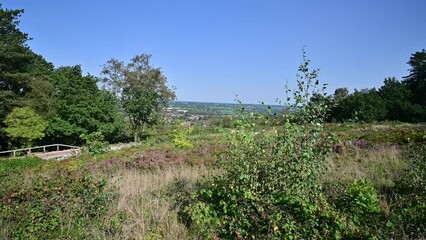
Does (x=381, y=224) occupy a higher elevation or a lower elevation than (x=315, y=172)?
lower

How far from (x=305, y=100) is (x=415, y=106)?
4325 cm

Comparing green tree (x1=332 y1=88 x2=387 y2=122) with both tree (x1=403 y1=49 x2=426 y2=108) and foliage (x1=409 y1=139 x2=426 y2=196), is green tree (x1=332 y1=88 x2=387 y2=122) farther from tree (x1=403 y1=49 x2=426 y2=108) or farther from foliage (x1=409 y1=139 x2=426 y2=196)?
foliage (x1=409 y1=139 x2=426 y2=196)

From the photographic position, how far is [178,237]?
3717 mm

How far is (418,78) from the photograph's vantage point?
4688 centimetres

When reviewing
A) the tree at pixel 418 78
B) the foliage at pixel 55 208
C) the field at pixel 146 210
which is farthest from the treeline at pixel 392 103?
the foliage at pixel 55 208

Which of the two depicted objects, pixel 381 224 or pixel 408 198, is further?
pixel 408 198

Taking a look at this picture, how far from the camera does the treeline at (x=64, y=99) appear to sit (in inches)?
1174

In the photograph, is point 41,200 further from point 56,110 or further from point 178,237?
point 56,110

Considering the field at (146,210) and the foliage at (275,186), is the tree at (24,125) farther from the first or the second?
the foliage at (275,186)

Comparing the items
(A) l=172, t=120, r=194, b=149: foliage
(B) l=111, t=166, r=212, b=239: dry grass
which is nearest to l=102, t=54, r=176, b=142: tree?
(A) l=172, t=120, r=194, b=149: foliage

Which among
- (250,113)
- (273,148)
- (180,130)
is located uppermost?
(250,113)

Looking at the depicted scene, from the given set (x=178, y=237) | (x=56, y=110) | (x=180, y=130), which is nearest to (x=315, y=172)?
(x=178, y=237)

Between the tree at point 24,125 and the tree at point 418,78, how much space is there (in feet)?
170

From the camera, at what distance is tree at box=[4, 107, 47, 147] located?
28484 mm
